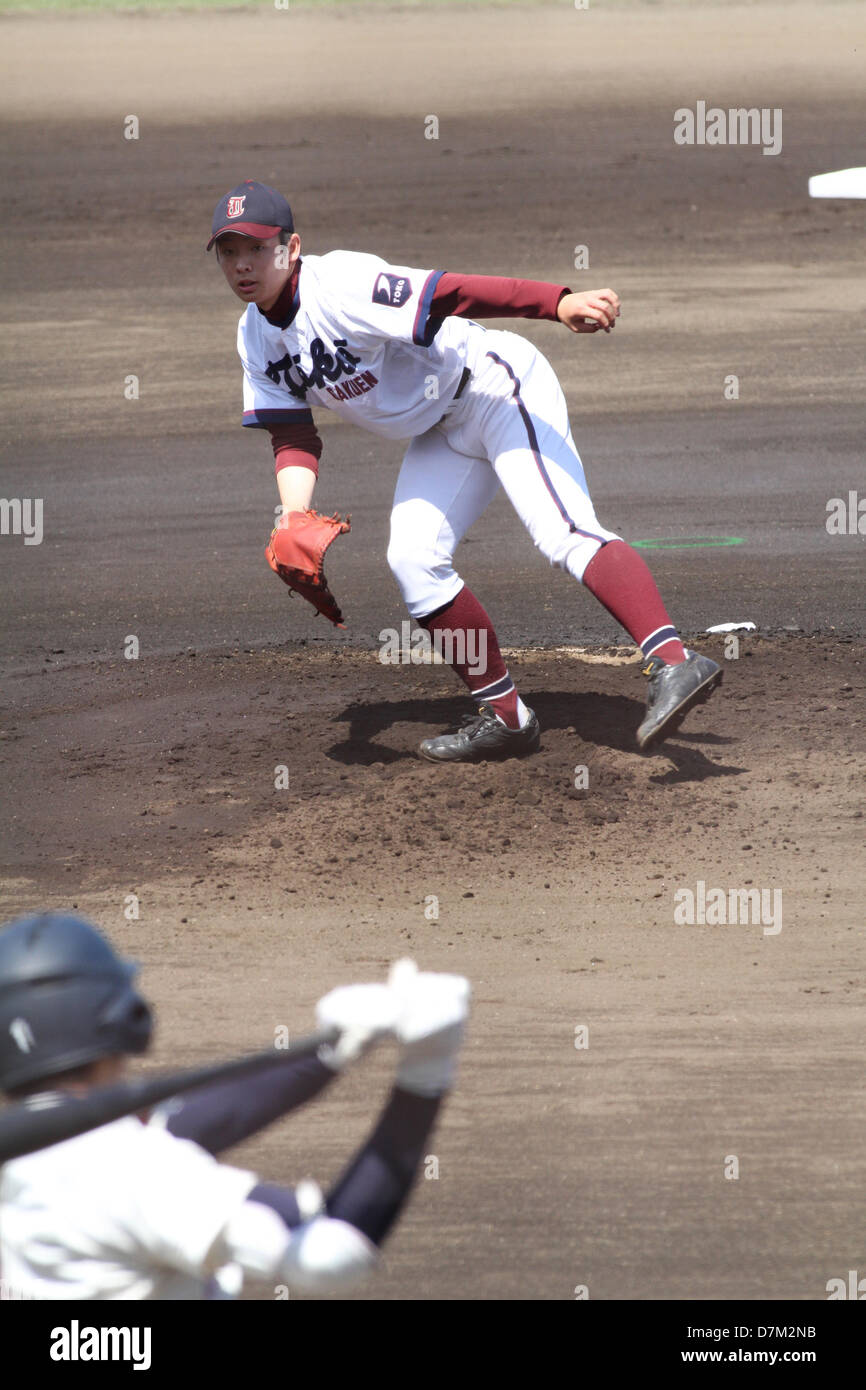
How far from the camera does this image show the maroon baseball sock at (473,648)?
6.34 m

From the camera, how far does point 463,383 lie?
6270 mm

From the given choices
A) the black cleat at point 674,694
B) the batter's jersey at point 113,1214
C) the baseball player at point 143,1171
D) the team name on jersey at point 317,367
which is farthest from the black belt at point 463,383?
the batter's jersey at point 113,1214

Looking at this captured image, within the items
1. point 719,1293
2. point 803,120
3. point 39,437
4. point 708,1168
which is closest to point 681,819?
point 708,1168

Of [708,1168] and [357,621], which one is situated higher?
[357,621]

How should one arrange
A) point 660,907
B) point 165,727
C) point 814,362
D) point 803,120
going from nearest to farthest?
1. point 660,907
2. point 165,727
3. point 814,362
4. point 803,120

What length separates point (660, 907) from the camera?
5566mm

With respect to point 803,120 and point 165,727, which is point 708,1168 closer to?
point 165,727

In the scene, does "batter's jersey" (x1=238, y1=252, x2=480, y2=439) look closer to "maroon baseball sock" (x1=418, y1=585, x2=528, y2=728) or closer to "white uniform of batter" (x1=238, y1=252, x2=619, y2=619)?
"white uniform of batter" (x1=238, y1=252, x2=619, y2=619)

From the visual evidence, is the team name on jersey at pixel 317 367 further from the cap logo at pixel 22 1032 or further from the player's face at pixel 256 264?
the cap logo at pixel 22 1032

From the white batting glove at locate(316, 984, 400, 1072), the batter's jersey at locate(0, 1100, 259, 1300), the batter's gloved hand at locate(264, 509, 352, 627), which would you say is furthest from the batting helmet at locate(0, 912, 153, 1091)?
the batter's gloved hand at locate(264, 509, 352, 627)

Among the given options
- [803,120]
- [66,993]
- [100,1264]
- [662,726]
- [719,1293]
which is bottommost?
[719,1293]

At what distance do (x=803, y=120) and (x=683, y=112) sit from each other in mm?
1565

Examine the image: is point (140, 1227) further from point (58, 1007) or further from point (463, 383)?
point (463, 383)

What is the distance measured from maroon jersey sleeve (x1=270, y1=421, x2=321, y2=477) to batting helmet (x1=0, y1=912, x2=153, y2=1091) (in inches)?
169
